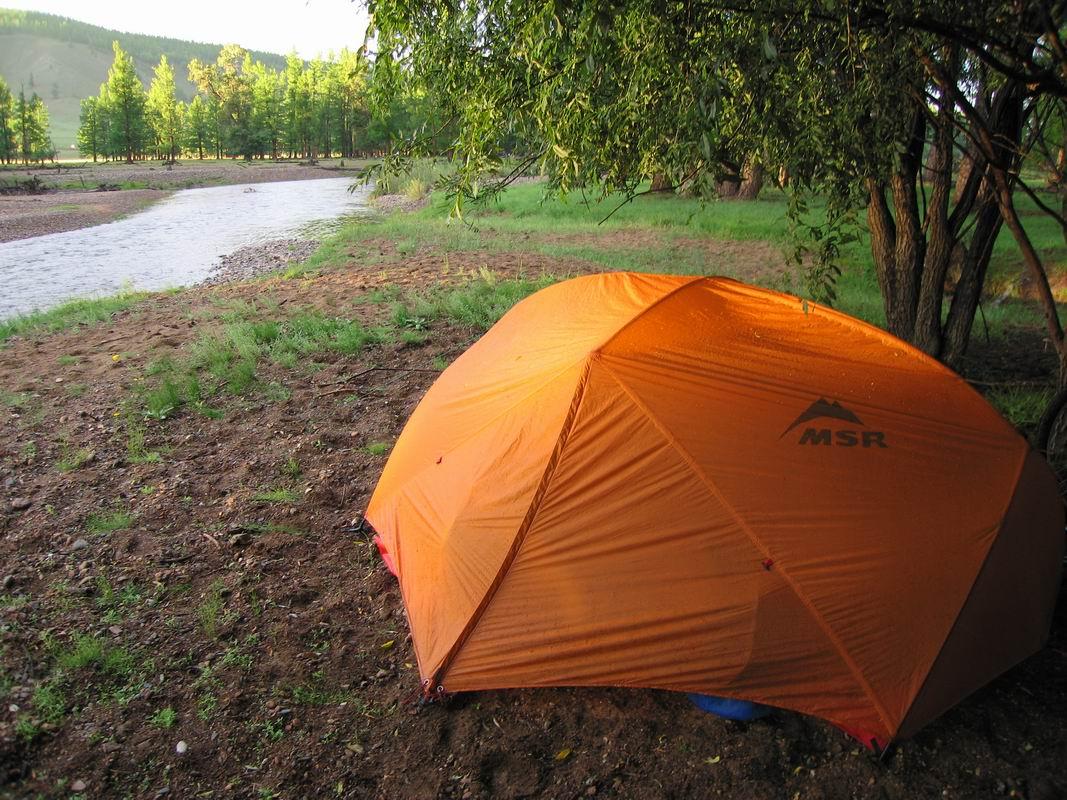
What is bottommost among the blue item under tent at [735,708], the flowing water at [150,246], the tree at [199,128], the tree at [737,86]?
the flowing water at [150,246]

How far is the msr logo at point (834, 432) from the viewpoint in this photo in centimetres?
317

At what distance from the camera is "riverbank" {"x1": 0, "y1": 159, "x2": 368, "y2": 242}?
Answer: 26.5 metres

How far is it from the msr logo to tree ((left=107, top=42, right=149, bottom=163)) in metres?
71.3

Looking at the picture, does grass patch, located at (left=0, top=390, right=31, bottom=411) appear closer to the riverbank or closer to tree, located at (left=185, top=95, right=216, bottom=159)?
the riverbank

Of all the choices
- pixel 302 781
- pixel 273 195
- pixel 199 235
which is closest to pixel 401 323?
pixel 302 781

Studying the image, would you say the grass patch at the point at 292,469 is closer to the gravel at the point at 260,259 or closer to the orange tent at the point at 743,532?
the orange tent at the point at 743,532

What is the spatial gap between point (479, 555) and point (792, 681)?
1.37 m

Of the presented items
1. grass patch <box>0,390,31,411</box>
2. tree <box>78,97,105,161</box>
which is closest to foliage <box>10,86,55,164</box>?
tree <box>78,97,105,161</box>

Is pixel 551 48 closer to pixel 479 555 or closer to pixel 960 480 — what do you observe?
pixel 479 555

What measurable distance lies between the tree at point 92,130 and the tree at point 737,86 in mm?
70610

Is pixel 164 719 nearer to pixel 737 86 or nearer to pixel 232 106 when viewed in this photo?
pixel 737 86

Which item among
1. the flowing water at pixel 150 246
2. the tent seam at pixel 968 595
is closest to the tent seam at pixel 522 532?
the tent seam at pixel 968 595

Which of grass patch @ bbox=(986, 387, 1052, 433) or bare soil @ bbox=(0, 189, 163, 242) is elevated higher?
grass patch @ bbox=(986, 387, 1052, 433)

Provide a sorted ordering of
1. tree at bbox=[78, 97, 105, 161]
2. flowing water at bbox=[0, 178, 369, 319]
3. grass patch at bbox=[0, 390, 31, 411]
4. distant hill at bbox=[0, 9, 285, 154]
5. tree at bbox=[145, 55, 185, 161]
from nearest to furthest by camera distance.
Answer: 1. grass patch at bbox=[0, 390, 31, 411]
2. flowing water at bbox=[0, 178, 369, 319]
3. tree at bbox=[78, 97, 105, 161]
4. tree at bbox=[145, 55, 185, 161]
5. distant hill at bbox=[0, 9, 285, 154]
